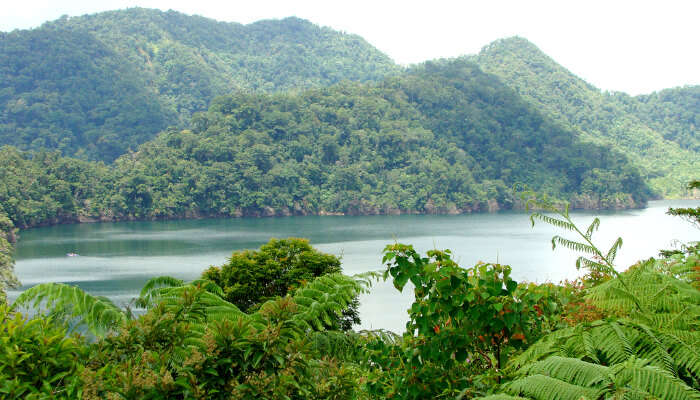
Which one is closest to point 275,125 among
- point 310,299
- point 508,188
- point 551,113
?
point 508,188

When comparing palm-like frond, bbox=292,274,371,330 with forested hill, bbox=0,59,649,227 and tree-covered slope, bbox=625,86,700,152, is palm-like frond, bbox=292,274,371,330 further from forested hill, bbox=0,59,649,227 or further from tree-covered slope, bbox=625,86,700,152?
tree-covered slope, bbox=625,86,700,152

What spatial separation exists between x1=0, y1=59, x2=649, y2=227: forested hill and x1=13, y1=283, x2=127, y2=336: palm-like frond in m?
49.8

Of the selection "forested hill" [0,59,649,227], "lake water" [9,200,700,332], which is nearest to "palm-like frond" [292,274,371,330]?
"lake water" [9,200,700,332]

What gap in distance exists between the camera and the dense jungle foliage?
207cm

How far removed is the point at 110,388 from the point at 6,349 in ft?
1.58

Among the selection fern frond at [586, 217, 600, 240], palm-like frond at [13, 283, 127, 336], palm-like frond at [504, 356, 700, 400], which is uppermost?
fern frond at [586, 217, 600, 240]

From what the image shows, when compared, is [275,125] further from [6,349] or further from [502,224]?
[6,349]

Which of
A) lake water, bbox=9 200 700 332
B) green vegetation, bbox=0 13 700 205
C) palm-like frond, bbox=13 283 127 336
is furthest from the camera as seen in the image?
green vegetation, bbox=0 13 700 205

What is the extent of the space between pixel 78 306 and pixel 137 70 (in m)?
112

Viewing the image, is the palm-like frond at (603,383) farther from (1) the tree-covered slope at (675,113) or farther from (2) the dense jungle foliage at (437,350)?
(1) the tree-covered slope at (675,113)

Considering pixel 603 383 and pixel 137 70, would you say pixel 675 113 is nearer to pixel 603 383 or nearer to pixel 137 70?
pixel 137 70

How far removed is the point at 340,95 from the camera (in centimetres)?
8369

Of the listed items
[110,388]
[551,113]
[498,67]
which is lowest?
[110,388]

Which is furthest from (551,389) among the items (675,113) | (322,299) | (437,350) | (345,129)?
(675,113)
